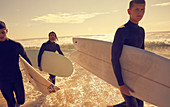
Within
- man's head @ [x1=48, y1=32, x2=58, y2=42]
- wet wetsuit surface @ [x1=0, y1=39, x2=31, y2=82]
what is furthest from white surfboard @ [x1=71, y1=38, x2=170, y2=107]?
man's head @ [x1=48, y1=32, x2=58, y2=42]

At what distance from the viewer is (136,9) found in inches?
66.6

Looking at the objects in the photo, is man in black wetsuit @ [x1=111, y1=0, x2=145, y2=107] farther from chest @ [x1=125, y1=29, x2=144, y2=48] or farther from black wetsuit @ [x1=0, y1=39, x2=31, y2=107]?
black wetsuit @ [x1=0, y1=39, x2=31, y2=107]

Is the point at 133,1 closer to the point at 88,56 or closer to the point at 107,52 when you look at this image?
the point at 107,52

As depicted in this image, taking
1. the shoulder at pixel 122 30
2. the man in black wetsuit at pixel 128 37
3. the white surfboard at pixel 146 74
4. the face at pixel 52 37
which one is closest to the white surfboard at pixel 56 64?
the face at pixel 52 37

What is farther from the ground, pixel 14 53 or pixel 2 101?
pixel 14 53

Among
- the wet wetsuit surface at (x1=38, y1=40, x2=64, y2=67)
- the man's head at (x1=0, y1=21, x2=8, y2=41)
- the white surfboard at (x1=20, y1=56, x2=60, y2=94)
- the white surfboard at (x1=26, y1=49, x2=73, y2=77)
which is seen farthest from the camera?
the white surfboard at (x1=26, y1=49, x2=73, y2=77)

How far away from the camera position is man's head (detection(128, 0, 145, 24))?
1.67 metres

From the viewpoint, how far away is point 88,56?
2.77 meters

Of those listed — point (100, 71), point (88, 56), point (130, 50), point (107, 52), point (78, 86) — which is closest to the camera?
point (130, 50)

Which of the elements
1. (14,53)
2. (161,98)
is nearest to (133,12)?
(161,98)

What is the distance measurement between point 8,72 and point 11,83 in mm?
211

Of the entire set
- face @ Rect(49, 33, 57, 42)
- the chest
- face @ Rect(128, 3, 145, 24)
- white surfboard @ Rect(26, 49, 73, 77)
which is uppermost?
face @ Rect(128, 3, 145, 24)

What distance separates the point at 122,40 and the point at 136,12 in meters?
0.42

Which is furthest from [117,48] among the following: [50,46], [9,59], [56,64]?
[56,64]
